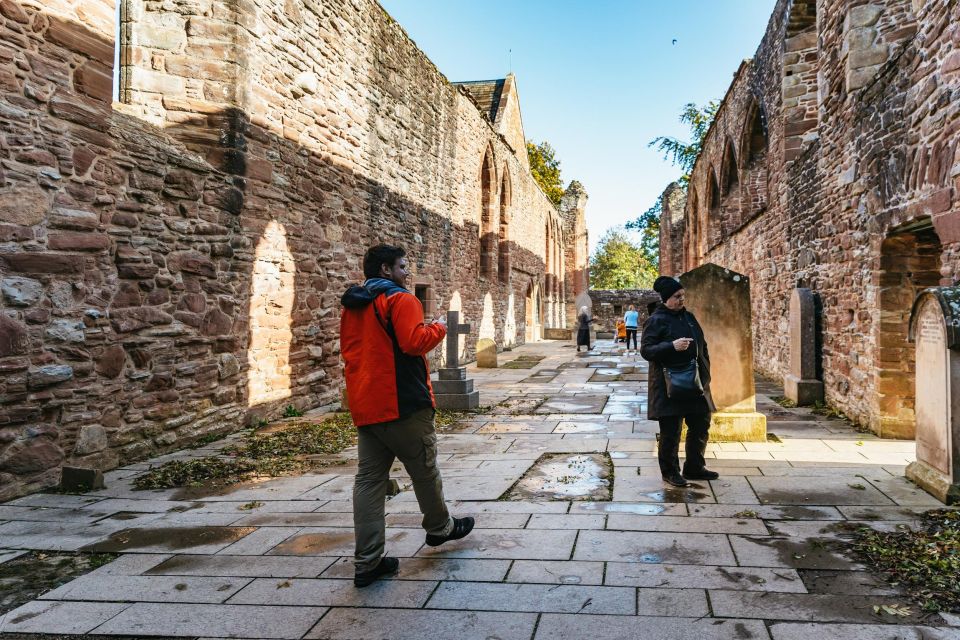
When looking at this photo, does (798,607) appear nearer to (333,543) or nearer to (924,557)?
(924,557)

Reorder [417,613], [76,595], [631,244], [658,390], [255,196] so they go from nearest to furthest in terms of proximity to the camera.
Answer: [417,613], [76,595], [658,390], [255,196], [631,244]

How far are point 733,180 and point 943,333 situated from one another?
1649 centimetres

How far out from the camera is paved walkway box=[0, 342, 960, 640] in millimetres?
2730

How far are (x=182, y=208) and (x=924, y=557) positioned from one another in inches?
256

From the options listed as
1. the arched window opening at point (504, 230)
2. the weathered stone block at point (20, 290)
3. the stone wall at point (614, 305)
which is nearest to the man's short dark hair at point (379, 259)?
the weathered stone block at point (20, 290)

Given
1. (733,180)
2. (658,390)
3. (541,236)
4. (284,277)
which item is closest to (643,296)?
(541,236)

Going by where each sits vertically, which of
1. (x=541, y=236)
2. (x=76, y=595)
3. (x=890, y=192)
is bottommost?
(x=76, y=595)

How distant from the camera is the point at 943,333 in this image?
439 centimetres

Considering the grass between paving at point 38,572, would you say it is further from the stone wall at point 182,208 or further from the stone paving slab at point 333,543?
the stone wall at point 182,208

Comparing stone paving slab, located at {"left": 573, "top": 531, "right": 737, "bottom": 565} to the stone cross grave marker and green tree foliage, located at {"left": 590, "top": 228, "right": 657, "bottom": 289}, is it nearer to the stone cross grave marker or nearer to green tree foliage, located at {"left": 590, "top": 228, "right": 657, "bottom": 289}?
the stone cross grave marker

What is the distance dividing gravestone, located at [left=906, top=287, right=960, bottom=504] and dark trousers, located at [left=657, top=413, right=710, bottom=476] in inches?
56.4

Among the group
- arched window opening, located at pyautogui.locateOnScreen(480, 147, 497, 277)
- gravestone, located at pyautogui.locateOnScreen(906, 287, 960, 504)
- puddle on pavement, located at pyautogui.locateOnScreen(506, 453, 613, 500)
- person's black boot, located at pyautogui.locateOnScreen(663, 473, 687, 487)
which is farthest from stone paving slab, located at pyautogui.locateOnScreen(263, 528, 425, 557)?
arched window opening, located at pyautogui.locateOnScreen(480, 147, 497, 277)

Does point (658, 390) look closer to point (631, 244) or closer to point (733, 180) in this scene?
point (733, 180)

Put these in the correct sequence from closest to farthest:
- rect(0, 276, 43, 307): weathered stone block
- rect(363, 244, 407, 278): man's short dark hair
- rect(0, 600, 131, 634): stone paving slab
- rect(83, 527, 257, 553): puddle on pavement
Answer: rect(0, 600, 131, 634): stone paving slab, rect(363, 244, 407, 278): man's short dark hair, rect(83, 527, 257, 553): puddle on pavement, rect(0, 276, 43, 307): weathered stone block
